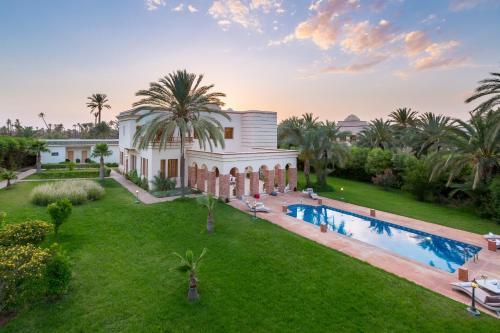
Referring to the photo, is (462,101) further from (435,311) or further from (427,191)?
(435,311)

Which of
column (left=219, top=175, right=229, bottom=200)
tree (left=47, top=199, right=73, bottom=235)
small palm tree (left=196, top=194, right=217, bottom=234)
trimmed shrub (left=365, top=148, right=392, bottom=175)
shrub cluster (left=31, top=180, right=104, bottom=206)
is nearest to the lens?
tree (left=47, top=199, right=73, bottom=235)

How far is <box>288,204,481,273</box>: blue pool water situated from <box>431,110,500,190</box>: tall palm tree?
595 cm

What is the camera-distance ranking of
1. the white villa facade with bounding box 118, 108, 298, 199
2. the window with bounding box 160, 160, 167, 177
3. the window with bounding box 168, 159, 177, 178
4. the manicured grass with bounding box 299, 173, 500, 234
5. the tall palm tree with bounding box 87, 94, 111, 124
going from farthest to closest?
1. the tall palm tree with bounding box 87, 94, 111, 124
2. the window with bounding box 168, 159, 177, 178
3. the window with bounding box 160, 160, 167, 177
4. the white villa facade with bounding box 118, 108, 298, 199
5. the manicured grass with bounding box 299, 173, 500, 234

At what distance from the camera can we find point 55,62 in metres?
23.7

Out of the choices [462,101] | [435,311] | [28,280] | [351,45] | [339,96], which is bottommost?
[435,311]

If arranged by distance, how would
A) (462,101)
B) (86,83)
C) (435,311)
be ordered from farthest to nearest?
(86,83) → (462,101) → (435,311)

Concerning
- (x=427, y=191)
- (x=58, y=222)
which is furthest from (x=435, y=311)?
(x=427, y=191)

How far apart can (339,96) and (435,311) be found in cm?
2558

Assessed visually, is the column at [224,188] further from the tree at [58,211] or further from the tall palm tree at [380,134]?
the tall palm tree at [380,134]

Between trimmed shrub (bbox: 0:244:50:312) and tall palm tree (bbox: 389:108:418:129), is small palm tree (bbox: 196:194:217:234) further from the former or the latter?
tall palm tree (bbox: 389:108:418:129)

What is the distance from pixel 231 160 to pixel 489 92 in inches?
625

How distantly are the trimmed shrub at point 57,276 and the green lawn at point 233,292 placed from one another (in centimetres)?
40

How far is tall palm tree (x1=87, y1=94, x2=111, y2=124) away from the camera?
54.9 m

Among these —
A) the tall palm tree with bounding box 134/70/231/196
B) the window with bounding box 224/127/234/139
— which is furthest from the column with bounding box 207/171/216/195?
the window with bounding box 224/127/234/139
